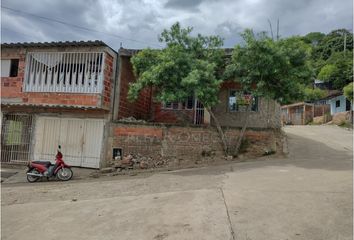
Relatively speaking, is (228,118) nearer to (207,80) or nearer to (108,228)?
(207,80)

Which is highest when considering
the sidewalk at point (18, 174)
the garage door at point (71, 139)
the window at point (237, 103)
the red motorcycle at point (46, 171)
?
the window at point (237, 103)

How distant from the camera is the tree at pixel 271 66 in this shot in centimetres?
1192

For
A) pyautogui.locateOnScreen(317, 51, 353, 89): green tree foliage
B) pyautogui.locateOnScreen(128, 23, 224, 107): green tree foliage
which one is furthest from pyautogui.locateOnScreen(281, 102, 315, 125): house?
pyautogui.locateOnScreen(128, 23, 224, 107): green tree foliage

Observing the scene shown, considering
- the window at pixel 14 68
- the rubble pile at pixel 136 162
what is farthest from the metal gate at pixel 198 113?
the window at pixel 14 68

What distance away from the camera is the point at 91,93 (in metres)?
13.4

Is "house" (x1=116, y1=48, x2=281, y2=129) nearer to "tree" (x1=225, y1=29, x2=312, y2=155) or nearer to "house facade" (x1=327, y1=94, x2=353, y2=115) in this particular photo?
"tree" (x1=225, y1=29, x2=312, y2=155)

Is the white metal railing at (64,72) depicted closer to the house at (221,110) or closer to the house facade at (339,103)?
the house at (221,110)

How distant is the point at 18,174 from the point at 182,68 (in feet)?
25.0

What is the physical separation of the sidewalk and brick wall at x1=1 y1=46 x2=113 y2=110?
268cm

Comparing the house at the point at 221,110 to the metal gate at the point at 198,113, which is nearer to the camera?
the house at the point at 221,110

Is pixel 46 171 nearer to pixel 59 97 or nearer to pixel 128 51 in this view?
pixel 59 97

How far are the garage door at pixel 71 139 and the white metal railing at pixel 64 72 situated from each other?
1.39 meters

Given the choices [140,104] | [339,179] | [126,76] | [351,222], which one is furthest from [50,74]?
[351,222]

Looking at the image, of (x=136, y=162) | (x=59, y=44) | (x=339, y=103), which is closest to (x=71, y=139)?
(x=136, y=162)
